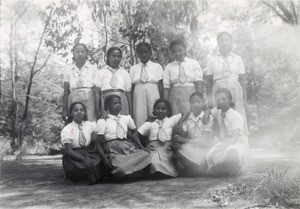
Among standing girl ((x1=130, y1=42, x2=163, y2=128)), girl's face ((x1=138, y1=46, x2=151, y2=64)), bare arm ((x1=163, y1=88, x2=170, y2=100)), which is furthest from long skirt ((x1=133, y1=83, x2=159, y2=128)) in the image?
girl's face ((x1=138, y1=46, x2=151, y2=64))

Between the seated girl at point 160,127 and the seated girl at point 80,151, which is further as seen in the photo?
the seated girl at point 160,127

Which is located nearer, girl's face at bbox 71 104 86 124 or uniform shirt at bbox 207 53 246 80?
girl's face at bbox 71 104 86 124

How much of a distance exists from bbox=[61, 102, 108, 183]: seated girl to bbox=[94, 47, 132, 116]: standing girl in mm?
484

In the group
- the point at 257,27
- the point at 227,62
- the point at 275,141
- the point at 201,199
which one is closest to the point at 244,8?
the point at 257,27

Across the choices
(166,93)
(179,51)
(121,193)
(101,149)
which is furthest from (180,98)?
(121,193)

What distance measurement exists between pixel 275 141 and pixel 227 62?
19.3 feet

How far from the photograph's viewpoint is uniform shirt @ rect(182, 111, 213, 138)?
4.62m

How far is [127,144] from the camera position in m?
4.47

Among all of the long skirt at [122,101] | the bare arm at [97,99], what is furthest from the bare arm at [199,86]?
the bare arm at [97,99]

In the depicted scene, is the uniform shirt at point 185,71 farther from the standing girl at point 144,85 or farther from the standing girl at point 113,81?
the standing girl at point 113,81

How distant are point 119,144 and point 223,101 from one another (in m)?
1.36

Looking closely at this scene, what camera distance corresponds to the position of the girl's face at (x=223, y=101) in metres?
4.42

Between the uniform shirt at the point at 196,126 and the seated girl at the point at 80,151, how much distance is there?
1.18 m

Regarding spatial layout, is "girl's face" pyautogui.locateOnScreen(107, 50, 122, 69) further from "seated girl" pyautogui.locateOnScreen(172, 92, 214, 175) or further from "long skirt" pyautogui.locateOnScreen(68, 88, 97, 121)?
"seated girl" pyautogui.locateOnScreen(172, 92, 214, 175)
